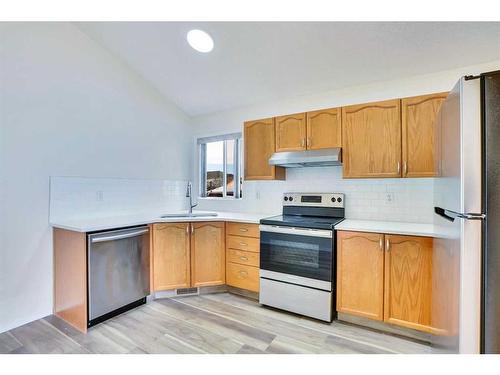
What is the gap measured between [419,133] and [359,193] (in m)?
0.77

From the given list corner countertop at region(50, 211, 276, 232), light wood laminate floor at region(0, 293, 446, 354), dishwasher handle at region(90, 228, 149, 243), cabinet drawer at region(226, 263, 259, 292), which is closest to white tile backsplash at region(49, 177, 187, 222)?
corner countertop at region(50, 211, 276, 232)

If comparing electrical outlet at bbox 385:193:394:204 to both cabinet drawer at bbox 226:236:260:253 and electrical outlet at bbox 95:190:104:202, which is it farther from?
electrical outlet at bbox 95:190:104:202

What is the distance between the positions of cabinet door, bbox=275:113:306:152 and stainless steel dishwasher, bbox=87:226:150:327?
167 cm

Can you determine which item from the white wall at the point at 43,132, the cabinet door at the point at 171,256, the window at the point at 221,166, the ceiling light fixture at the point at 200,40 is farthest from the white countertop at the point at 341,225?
the ceiling light fixture at the point at 200,40

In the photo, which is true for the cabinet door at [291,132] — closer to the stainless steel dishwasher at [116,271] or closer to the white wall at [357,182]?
the white wall at [357,182]

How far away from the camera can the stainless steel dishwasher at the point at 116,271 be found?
2.20 metres

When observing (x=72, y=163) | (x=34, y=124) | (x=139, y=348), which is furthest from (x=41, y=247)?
(x=139, y=348)

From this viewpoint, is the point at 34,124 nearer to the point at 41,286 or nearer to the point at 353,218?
the point at 41,286

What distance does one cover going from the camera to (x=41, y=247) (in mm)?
2377

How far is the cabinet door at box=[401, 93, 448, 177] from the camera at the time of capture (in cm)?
215

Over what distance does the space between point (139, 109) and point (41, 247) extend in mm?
1770

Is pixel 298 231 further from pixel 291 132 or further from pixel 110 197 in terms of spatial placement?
pixel 110 197

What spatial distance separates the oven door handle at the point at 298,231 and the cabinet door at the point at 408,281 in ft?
1.55

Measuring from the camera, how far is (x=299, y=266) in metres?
2.38
